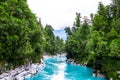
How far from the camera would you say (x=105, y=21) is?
192ft

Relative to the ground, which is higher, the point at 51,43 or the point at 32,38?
the point at 51,43

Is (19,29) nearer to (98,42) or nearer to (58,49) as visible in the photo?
(98,42)

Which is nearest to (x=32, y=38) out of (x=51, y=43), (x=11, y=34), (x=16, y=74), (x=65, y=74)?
(x=65, y=74)

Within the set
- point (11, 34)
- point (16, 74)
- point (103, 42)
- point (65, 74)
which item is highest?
point (11, 34)

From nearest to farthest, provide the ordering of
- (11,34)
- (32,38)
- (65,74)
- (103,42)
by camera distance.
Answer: (11,34), (103,42), (65,74), (32,38)

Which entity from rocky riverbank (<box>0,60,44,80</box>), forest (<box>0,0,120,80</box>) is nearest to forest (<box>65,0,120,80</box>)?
forest (<box>0,0,120,80</box>)

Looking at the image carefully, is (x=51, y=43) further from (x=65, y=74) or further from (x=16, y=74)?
(x=16, y=74)

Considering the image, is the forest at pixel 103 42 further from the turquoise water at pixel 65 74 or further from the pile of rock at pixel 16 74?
the pile of rock at pixel 16 74

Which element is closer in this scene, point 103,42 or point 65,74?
point 103,42

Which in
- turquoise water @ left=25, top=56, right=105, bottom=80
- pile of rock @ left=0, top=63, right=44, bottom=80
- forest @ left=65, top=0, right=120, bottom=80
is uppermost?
forest @ left=65, top=0, right=120, bottom=80

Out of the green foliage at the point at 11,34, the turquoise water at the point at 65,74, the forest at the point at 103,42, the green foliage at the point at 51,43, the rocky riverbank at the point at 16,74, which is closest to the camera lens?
the green foliage at the point at 11,34

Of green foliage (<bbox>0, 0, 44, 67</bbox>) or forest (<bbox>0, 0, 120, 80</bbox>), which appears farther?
forest (<bbox>0, 0, 120, 80</bbox>)

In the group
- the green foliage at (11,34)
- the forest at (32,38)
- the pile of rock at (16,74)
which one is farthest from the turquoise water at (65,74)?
the green foliage at (11,34)

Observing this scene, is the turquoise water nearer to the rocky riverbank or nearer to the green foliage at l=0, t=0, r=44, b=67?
the rocky riverbank
